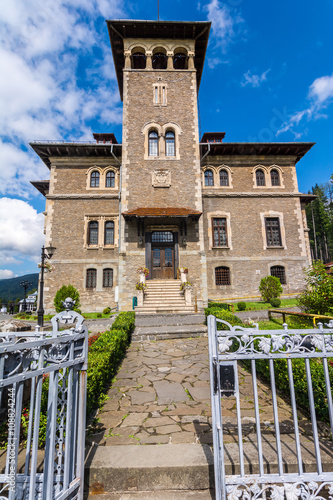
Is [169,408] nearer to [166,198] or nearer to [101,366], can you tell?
[101,366]

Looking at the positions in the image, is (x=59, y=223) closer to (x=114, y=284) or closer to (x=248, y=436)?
(x=114, y=284)

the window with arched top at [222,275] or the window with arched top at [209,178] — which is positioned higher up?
the window with arched top at [209,178]

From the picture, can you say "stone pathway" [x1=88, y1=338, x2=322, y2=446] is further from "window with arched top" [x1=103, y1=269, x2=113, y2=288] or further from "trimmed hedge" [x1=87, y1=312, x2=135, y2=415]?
"window with arched top" [x1=103, y1=269, x2=113, y2=288]

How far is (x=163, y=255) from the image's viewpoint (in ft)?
53.7

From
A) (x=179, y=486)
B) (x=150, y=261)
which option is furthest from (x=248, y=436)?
(x=150, y=261)

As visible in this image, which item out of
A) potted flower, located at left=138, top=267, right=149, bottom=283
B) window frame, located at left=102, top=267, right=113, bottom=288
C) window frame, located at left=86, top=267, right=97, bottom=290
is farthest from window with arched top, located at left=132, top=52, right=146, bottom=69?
window frame, located at left=86, top=267, right=97, bottom=290

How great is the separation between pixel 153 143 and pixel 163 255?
7601mm

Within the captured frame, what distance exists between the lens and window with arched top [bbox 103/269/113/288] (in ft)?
59.4

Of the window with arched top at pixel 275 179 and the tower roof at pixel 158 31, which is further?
the window with arched top at pixel 275 179

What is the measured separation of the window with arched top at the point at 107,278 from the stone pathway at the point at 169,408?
1257cm

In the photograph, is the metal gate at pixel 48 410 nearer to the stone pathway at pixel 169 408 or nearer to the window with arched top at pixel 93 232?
the stone pathway at pixel 169 408

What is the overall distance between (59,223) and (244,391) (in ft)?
57.3

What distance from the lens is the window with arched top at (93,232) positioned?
18772mm

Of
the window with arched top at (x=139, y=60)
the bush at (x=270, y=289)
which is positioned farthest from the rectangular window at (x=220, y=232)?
the window with arched top at (x=139, y=60)
